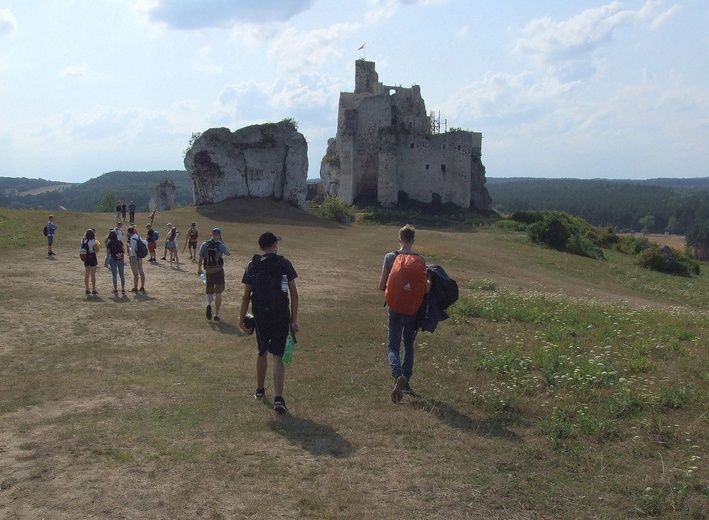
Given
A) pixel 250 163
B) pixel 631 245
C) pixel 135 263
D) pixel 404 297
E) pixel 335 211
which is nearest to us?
pixel 404 297

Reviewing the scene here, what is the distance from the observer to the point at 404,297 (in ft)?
23.8

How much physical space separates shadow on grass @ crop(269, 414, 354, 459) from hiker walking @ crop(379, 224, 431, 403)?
1125 mm

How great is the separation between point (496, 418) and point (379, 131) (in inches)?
1765

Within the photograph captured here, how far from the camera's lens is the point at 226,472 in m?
5.23

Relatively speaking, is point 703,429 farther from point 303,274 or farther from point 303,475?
point 303,274

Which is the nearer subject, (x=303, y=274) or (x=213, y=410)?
(x=213, y=410)

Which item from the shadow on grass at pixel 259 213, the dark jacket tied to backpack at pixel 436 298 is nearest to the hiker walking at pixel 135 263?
the dark jacket tied to backpack at pixel 436 298

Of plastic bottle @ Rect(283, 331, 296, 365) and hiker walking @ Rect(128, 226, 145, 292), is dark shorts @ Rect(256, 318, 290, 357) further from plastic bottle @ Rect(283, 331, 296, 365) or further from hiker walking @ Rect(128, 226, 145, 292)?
hiker walking @ Rect(128, 226, 145, 292)

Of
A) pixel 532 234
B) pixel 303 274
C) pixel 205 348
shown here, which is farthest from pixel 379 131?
pixel 205 348

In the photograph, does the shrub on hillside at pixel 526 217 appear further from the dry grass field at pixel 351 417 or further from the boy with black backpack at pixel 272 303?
the boy with black backpack at pixel 272 303

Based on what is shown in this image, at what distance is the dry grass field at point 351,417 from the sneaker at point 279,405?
202mm

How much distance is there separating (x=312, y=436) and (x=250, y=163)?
36.1 meters

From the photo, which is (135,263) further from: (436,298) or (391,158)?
(391,158)

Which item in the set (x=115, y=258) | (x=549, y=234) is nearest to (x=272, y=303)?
(x=115, y=258)
